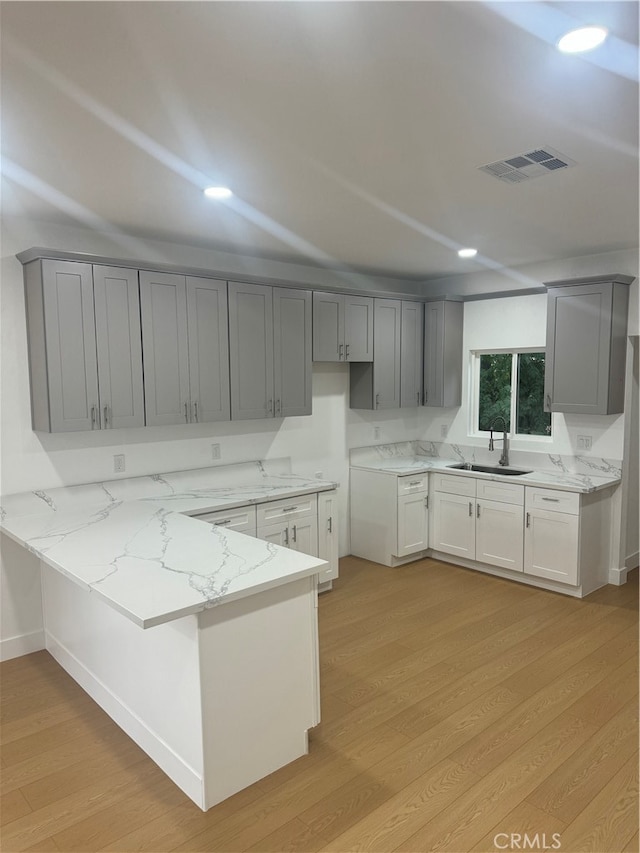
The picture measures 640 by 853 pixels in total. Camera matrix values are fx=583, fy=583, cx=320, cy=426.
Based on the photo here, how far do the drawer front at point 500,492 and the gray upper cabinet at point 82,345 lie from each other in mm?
2854

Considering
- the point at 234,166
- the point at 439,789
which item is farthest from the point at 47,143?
the point at 439,789

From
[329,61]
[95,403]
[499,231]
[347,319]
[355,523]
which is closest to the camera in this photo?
[329,61]

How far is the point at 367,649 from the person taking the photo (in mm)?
3639

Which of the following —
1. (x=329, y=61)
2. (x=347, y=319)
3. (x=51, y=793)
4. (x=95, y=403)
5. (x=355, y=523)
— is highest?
(x=329, y=61)

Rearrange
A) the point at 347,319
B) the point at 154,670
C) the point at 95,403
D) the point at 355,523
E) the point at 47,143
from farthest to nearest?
A: the point at 355,523 → the point at 347,319 → the point at 95,403 → the point at 154,670 → the point at 47,143

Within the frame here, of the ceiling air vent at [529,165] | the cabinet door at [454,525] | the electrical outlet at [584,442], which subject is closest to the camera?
the ceiling air vent at [529,165]

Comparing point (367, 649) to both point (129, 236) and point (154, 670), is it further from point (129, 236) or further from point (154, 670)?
point (129, 236)

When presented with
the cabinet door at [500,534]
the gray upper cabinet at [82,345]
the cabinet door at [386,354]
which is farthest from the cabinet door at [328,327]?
the cabinet door at [500,534]

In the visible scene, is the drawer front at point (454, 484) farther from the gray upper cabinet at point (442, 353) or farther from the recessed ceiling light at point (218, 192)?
the recessed ceiling light at point (218, 192)

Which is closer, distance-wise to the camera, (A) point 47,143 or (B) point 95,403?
(A) point 47,143

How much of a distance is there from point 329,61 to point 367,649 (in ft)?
10.3

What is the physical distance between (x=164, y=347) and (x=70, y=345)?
0.60 metres

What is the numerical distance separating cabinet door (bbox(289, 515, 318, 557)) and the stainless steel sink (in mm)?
1576

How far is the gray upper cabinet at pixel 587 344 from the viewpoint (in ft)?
14.3
